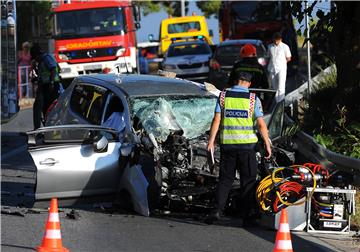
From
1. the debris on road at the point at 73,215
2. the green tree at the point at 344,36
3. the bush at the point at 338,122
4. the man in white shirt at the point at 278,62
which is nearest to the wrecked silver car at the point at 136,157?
the debris on road at the point at 73,215

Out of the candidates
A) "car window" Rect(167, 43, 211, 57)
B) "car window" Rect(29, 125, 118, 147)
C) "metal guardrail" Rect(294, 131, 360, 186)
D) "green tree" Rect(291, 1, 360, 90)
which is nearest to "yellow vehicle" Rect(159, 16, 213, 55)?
"car window" Rect(167, 43, 211, 57)

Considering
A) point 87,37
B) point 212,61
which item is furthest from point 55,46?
point 212,61

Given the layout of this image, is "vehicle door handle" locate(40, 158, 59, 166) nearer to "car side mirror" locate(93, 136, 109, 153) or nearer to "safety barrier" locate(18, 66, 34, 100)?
"car side mirror" locate(93, 136, 109, 153)

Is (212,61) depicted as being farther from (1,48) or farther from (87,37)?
(1,48)

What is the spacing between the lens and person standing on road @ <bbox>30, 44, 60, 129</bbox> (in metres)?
15.0

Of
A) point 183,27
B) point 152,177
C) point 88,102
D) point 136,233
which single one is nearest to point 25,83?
point 183,27

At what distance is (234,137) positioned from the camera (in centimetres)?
861

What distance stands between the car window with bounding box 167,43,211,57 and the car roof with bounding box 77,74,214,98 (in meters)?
17.4

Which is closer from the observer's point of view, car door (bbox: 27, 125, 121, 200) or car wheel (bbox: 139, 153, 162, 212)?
car wheel (bbox: 139, 153, 162, 212)

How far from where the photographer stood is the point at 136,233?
8258 mm

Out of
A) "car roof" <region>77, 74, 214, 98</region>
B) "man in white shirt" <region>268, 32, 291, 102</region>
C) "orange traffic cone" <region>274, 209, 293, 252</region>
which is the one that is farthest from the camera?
"man in white shirt" <region>268, 32, 291, 102</region>

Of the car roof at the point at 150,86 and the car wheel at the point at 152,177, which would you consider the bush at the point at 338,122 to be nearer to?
the car roof at the point at 150,86

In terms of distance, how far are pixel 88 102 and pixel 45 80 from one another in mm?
4418

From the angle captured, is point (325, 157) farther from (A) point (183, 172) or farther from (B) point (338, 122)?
(B) point (338, 122)
